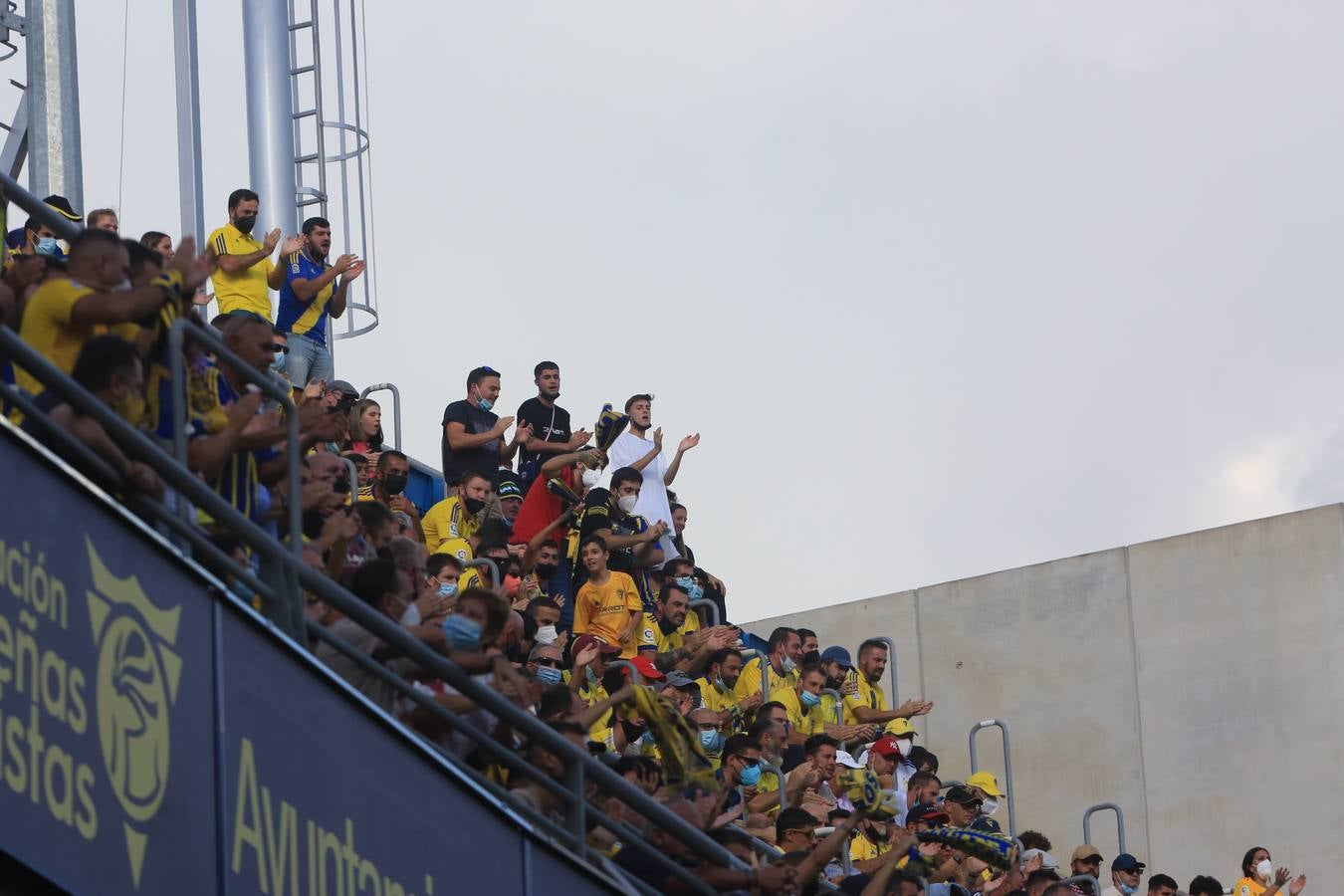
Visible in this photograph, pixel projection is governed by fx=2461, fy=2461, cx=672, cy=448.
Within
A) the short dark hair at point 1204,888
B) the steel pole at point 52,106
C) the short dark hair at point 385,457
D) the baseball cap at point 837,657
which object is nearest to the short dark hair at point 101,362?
the short dark hair at point 385,457

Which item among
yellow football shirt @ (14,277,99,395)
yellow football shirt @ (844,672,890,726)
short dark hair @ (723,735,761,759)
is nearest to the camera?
yellow football shirt @ (14,277,99,395)

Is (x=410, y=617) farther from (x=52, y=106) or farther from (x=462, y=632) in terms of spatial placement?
(x=52, y=106)

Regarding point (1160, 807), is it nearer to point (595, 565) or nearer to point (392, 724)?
point (595, 565)

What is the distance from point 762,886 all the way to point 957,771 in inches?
606

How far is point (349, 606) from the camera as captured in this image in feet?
25.2

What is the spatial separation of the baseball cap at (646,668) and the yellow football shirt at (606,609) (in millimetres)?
208

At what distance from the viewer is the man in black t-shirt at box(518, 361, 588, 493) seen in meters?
14.8

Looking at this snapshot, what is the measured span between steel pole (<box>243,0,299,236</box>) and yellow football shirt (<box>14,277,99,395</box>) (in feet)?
32.8

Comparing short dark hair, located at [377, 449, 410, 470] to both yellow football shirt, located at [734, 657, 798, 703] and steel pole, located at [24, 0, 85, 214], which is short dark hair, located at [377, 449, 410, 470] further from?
yellow football shirt, located at [734, 657, 798, 703]

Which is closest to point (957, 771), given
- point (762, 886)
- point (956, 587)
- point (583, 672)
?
point (956, 587)

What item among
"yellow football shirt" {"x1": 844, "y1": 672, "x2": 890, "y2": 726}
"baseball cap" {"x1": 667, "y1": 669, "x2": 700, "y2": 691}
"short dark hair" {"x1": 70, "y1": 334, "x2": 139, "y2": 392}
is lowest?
"short dark hair" {"x1": 70, "y1": 334, "x2": 139, "y2": 392}

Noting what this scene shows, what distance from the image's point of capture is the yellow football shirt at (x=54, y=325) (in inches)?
287

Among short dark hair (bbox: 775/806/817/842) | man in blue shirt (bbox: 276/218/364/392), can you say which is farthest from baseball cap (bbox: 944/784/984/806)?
man in blue shirt (bbox: 276/218/364/392)

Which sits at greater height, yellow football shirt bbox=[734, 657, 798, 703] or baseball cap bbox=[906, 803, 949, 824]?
yellow football shirt bbox=[734, 657, 798, 703]
